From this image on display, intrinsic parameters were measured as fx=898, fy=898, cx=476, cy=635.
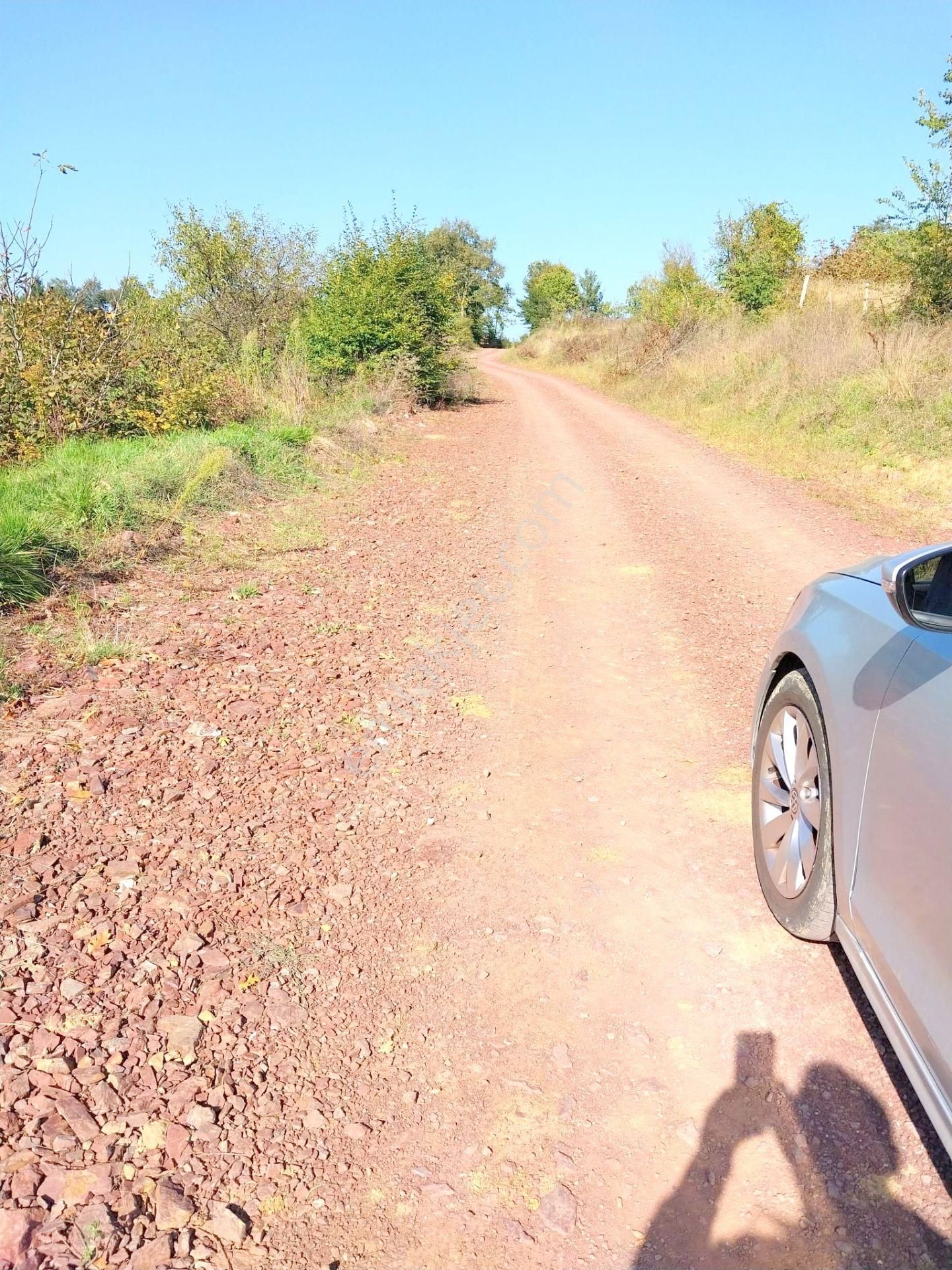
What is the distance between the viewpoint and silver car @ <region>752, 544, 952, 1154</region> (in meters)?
2.03

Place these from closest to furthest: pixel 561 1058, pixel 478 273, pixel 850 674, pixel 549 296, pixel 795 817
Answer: pixel 561 1058, pixel 850 674, pixel 795 817, pixel 549 296, pixel 478 273

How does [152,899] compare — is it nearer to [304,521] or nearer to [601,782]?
[601,782]

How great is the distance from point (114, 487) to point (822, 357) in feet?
45.4

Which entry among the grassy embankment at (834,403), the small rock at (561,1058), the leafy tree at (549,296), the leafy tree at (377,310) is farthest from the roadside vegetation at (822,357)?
the leafy tree at (549,296)

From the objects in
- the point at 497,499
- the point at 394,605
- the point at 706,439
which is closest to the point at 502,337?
the point at 706,439

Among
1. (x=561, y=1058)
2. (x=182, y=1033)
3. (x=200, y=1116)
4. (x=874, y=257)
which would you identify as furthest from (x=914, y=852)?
(x=874, y=257)

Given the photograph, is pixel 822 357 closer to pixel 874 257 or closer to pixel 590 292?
pixel 874 257

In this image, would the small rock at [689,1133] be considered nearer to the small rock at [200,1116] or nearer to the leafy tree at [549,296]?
the small rock at [200,1116]

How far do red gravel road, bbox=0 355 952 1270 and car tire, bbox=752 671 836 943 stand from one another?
16 cm

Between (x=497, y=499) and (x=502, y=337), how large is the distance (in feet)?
208

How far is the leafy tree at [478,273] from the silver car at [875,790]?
2226 inches

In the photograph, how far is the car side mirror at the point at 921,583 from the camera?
255 cm

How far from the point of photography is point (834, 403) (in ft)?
50.1

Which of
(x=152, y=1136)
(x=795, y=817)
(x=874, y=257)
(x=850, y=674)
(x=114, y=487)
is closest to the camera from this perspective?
(x=152, y=1136)
